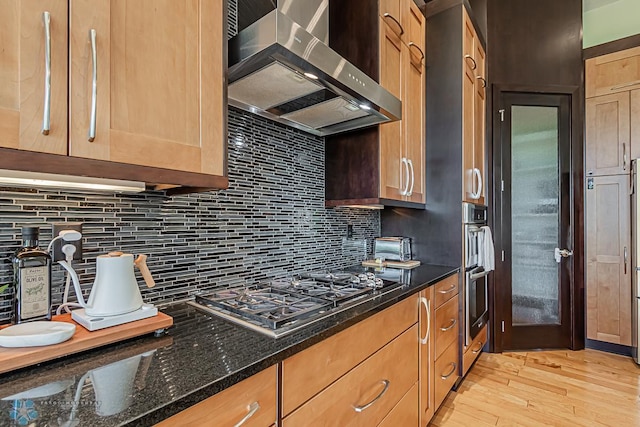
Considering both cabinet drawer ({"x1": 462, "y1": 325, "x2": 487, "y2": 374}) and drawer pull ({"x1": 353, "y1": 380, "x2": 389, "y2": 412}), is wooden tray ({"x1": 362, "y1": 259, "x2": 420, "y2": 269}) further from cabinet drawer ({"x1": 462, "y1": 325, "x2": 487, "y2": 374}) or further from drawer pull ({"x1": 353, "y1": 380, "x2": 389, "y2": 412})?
drawer pull ({"x1": 353, "y1": 380, "x2": 389, "y2": 412})

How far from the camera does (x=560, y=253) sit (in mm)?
2934

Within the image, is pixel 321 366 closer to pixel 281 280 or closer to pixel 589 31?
pixel 281 280

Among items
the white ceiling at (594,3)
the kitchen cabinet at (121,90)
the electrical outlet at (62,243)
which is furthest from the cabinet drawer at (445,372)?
the white ceiling at (594,3)

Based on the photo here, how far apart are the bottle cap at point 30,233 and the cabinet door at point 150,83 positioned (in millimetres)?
345

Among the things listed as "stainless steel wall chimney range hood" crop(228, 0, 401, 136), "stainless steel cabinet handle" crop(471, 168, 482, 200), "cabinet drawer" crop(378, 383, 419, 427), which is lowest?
"cabinet drawer" crop(378, 383, 419, 427)

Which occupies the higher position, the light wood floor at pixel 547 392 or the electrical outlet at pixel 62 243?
the electrical outlet at pixel 62 243

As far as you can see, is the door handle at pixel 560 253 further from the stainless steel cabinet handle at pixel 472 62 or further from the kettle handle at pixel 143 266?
the kettle handle at pixel 143 266

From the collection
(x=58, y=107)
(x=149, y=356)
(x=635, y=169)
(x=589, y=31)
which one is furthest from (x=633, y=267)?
(x=58, y=107)

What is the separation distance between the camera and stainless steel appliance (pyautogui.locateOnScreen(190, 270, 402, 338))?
1000mm

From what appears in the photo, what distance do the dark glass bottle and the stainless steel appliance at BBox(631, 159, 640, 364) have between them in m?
3.58

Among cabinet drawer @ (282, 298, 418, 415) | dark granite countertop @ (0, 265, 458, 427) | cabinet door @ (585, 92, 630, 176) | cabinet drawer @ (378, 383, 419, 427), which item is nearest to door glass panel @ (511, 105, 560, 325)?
cabinet door @ (585, 92, 630, 176)

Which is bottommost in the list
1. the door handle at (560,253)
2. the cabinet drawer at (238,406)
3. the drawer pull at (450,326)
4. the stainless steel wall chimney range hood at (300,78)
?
the drawer pull at (450,326)

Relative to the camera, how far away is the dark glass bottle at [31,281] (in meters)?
0.85

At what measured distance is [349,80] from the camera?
4.28 ft
